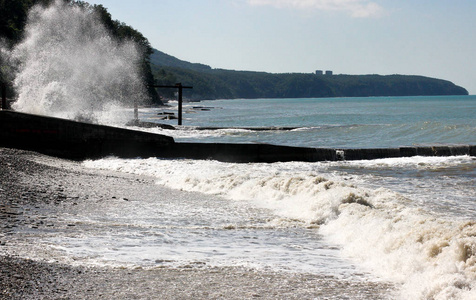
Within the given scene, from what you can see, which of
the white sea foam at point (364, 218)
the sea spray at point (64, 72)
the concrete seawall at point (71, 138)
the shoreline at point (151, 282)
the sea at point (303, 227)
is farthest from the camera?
the sea spray at point (64, 72)

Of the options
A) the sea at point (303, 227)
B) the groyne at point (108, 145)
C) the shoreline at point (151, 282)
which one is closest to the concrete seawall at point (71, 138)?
the groyne at point (108, 145)

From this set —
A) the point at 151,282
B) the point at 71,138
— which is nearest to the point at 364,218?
the point at 151,282

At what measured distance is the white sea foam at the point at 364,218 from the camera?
203 inches

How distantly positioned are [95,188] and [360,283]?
6.67 m

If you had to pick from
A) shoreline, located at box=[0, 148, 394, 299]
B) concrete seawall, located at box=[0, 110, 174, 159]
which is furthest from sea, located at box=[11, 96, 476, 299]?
concrete seawall, located at box=[0, 110, 174, 159]

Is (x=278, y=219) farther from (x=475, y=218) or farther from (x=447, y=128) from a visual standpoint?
(x=447, y=128)

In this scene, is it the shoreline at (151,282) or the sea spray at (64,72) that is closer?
the shoreline at (151,282)

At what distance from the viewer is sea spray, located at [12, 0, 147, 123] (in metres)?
25.2

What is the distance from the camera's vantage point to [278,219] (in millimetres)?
8383

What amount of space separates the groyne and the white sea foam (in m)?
0.74

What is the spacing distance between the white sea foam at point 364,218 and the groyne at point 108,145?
738 millimetres

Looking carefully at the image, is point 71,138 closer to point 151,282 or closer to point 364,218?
point 364,218

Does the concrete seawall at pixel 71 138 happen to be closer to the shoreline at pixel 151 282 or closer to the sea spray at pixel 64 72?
the sea spray at pixel 64 72

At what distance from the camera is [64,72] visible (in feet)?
110
